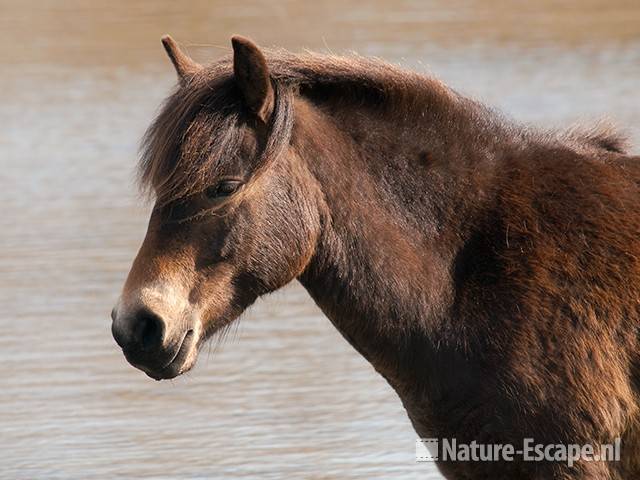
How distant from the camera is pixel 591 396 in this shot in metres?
4.34

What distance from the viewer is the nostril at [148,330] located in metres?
4.22

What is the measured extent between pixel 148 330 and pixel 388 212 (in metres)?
0.90

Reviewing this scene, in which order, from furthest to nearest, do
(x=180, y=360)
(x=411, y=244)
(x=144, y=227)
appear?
1. (x=144, y=227)
2. (x=411, y=244)
3. (x=180, y=360)

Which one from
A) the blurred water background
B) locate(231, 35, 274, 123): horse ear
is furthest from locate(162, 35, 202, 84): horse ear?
the blurred water background

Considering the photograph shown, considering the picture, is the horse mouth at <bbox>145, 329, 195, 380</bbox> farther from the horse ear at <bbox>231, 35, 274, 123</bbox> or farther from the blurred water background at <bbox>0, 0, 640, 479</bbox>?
the blurred water background at <bbox>0, 0, 640, 479</bbox>

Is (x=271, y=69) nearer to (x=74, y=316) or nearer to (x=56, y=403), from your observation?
(x=56, y=403)

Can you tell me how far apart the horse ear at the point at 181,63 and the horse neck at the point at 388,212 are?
1.28ft

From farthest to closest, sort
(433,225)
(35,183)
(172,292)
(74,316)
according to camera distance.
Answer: (35,183)
(74,316)
(433,225)
(172,292)

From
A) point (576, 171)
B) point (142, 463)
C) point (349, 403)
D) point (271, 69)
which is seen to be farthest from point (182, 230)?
point (349, 403)

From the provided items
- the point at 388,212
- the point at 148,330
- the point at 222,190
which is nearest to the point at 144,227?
the point at 388,212

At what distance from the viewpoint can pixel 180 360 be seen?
433 cm

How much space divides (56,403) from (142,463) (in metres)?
1.04

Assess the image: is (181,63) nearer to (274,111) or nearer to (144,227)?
(274,111)

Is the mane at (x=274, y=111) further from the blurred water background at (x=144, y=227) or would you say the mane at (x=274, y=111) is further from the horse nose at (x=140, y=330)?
the blurred water background at (x=144, y=227)
